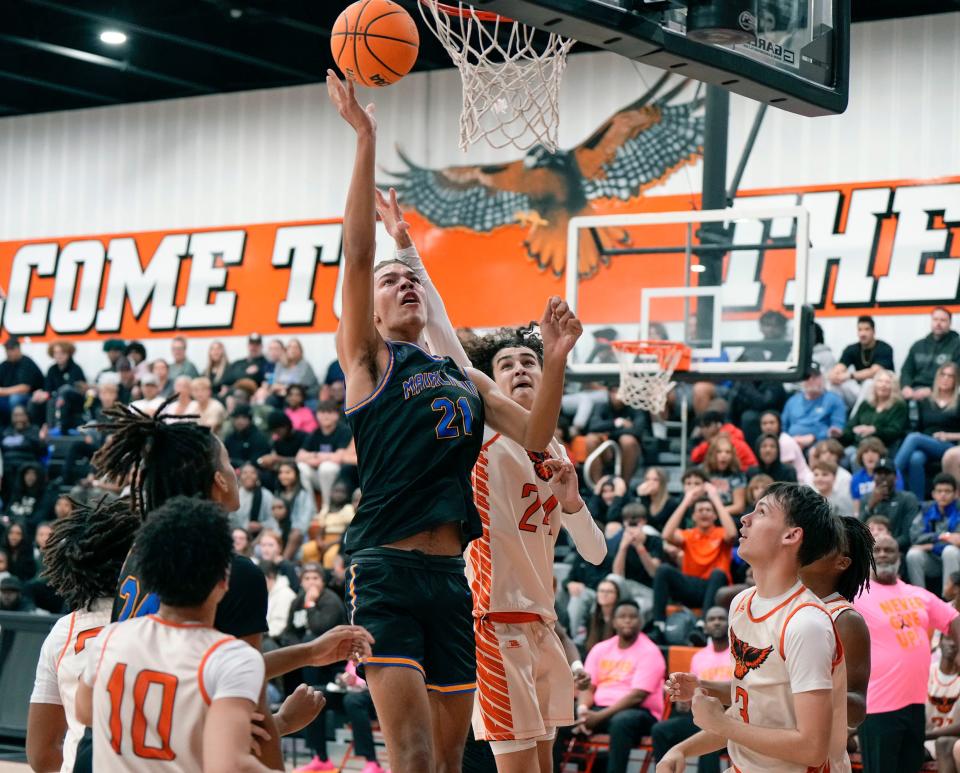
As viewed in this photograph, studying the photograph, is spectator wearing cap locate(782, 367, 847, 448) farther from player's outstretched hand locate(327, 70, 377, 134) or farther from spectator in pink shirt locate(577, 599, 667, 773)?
player's outstretched hand locate(327, 70, 377, 134)

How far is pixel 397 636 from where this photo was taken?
14.0ft


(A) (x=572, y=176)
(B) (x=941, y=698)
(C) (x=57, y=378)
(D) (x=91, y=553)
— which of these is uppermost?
(A) (x=572, y=176)

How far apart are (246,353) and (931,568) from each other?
11141 mm

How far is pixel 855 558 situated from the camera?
4523mm

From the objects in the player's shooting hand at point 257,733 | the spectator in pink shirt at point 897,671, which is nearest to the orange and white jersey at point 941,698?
the spectator in pink shirt at point 897,671

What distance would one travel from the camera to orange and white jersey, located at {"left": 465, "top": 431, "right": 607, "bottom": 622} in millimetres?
5109

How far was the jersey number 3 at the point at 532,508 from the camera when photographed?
205 inches

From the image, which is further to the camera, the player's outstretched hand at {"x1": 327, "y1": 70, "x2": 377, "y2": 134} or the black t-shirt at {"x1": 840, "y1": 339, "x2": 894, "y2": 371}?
the black t-shirt at {"x1": 840, "y1": 339, "x2": 894, "y2": 371}

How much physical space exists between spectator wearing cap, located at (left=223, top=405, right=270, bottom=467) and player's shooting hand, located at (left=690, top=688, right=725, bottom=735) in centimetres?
1239

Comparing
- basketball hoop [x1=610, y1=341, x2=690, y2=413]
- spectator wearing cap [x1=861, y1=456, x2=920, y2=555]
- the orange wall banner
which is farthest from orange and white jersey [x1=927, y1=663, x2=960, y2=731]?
the orange wall banner

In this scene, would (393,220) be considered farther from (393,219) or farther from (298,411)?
(298,411)

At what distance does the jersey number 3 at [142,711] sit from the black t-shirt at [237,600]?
40 cm

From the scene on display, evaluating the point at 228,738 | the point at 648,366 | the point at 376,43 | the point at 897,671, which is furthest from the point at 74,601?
the point at 648,366

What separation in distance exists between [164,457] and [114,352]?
15861mm
